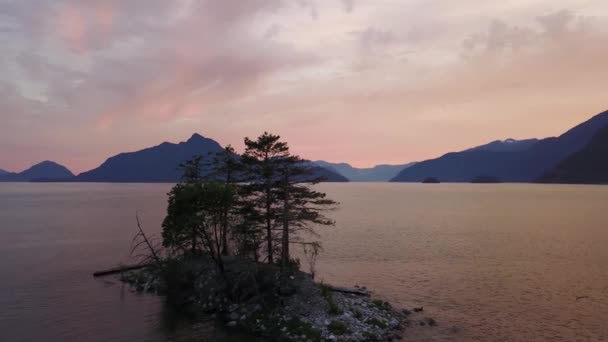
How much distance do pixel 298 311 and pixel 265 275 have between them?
5.74 m

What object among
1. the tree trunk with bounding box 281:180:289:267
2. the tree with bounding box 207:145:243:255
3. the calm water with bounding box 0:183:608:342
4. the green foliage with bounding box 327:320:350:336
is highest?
the tree with bounding box 207:145:243:255

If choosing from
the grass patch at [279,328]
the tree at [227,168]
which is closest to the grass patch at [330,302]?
the grass patch at [279,328]

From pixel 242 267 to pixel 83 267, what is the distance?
35.4 meters

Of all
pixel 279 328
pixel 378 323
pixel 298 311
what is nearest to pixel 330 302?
pixel 298 311

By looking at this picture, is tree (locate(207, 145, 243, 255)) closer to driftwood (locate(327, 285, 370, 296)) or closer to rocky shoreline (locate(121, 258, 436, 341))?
rocky shoreline (locate(121, 258, 436, 341))

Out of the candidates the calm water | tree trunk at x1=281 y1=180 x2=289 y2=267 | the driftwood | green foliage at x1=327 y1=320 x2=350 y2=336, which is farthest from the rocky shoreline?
the calm water

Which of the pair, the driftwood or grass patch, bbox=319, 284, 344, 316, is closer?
grass patch, bbox=319, 284, 344, 316

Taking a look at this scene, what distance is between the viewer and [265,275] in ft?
135

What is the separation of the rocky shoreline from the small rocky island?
0.09 metres

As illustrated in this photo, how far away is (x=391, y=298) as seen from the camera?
46.5m

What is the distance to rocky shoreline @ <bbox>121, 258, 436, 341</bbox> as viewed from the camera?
34281 millimetres

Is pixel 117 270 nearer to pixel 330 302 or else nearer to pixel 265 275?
pixel 265 275

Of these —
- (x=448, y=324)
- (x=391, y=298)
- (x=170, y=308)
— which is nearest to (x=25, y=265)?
(x=170, y=308)

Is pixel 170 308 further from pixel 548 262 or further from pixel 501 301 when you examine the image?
pixel 548 262
